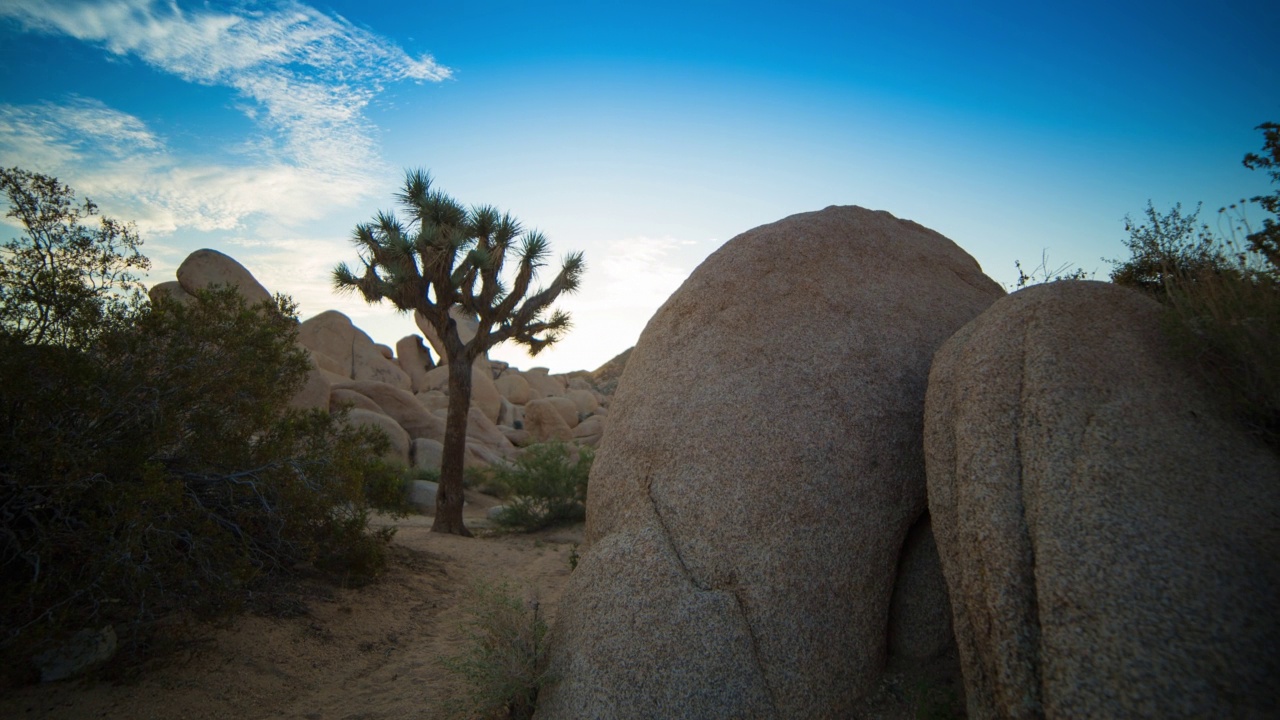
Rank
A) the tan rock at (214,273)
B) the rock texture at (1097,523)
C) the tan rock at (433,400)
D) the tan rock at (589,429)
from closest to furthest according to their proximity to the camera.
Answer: the rock texture at (1097,523) < the tan rock at (214,273) < the tan rock at (433,400) < the tan rock at (589,429)

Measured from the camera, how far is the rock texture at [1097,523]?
101 inches

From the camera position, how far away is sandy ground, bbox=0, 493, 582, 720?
4395 mm

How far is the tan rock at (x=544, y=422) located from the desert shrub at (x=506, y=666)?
80.8 ft

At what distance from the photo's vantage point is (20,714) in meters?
4.05

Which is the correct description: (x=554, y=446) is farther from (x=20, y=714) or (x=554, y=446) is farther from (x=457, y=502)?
(x=20, y=714)

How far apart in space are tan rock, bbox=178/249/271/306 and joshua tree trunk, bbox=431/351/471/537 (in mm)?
12657

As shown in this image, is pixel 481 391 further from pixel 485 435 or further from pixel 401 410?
pixel 401 410

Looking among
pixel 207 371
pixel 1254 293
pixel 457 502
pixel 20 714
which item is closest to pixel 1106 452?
pixel 1254 293

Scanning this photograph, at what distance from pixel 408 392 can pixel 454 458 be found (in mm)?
12178

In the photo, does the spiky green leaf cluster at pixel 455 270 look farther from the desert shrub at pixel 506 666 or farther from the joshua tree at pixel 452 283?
the desert shrub at pixel 506 666

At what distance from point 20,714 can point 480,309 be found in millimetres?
8861

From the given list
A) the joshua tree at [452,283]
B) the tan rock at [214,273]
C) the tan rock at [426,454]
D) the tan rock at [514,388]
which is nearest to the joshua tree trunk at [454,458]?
the joshua tree at [452,283]

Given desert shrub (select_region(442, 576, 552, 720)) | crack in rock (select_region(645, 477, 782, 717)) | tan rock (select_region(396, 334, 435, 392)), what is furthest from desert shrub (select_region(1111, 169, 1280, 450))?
tan rock (select_region(396, 334, 435, 392))

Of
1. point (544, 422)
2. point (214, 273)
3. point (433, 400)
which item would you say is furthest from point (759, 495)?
point (433, 400)
